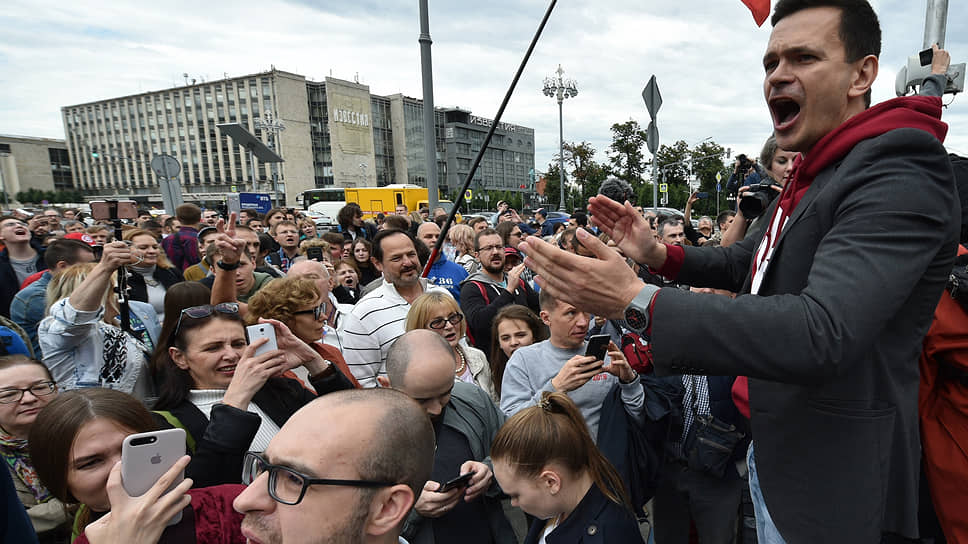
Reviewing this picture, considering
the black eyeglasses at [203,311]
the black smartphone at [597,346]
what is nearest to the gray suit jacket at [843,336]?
the black smartphone at [597,346]

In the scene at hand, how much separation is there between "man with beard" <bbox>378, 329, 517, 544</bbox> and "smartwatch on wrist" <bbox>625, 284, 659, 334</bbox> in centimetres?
137

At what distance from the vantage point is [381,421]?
1.53 m

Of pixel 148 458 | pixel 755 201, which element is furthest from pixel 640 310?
pixel 755 201

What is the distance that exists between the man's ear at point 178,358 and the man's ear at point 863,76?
9.95 feet

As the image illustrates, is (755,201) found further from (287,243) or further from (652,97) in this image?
(287,243)

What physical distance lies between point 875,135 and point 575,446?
5.14ft

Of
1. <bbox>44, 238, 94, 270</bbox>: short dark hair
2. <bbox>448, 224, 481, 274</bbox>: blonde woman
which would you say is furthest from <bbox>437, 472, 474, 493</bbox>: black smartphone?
<bbox>448, 224, 481, 274</bbox>: blonde woman

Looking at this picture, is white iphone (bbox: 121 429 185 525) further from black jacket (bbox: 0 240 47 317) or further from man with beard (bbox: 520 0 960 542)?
black jacket (bbox: 0 240 47 317)

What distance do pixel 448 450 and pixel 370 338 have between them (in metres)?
1.50

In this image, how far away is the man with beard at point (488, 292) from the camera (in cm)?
446

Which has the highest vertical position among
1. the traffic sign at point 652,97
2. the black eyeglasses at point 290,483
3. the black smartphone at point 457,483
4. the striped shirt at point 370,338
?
the traffic sign at point 652,97

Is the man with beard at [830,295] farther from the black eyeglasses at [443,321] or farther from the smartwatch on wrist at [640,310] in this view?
the black eyeglasses at [443,321]

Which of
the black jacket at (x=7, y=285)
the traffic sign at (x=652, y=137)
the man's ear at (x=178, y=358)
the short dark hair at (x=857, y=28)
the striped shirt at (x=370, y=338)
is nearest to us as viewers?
the short dark hair at (x=857, y=28)

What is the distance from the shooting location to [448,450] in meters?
2.39
